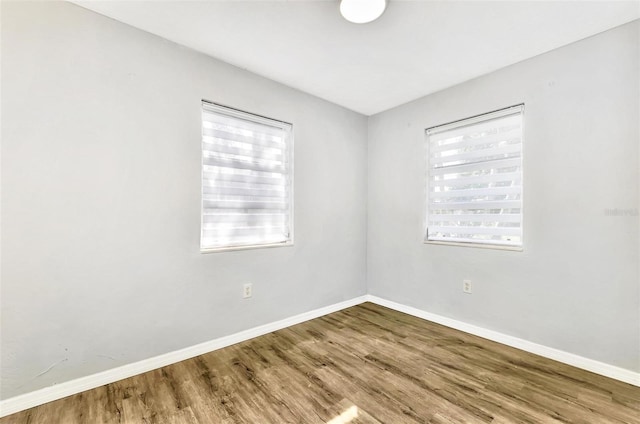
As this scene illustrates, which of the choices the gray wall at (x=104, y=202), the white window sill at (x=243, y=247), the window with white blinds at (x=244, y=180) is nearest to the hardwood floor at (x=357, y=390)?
the gray wall at (x=104, y=202)

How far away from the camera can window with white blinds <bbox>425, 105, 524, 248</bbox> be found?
2.43m

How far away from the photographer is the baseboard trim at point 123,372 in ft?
5.17

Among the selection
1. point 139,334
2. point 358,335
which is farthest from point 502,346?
point 139,334

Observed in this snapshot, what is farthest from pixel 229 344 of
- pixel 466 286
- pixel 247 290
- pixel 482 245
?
pixel 482 245

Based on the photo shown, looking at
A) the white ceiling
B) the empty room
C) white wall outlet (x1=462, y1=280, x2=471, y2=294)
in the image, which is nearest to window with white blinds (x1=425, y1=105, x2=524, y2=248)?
the empty room

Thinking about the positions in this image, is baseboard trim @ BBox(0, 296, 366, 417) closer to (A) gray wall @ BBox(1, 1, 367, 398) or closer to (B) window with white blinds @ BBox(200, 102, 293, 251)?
(A) gray wall @ BBox(1, 1, 367, 398)

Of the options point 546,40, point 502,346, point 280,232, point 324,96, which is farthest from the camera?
point 324,96

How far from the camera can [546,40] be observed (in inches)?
81.7

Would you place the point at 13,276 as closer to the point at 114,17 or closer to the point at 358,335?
the point at 114,17

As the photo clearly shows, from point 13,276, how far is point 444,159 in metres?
3.46

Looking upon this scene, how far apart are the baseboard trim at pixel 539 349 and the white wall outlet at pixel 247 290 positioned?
5.83 ft

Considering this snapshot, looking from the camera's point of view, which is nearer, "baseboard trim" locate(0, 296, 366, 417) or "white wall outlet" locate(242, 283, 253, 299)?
"baseboard trim" locate(0, 296, 366, 417)

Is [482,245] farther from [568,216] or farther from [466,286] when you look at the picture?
[568,216]

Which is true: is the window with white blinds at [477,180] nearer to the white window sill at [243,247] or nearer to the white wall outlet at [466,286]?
the white wall outlet at [466,286]
